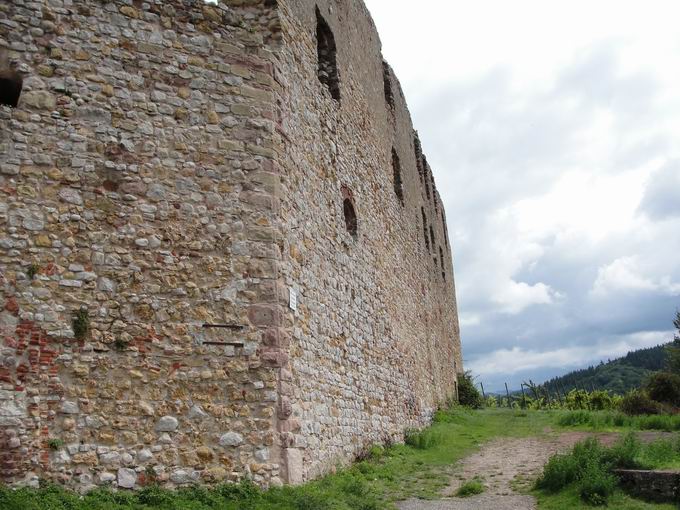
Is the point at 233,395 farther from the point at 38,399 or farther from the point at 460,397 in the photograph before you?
the point at 460,397

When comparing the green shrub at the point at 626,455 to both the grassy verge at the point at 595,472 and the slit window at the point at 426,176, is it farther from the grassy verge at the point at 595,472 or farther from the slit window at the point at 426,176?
the slit window at the point at 426,176

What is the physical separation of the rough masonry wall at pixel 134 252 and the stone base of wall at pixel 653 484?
464 cm

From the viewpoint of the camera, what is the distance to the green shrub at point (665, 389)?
18.3 meters

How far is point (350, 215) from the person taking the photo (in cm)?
1256

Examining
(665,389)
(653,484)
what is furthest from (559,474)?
(665,389)

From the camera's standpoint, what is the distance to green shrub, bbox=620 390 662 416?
1738 centimetres

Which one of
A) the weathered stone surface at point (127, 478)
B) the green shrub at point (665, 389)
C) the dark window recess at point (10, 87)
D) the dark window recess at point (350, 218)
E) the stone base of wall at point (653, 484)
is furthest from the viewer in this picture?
the green shrub at point (665, 389)

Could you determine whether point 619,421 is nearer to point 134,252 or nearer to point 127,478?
point 127,478

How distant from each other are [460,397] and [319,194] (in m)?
17.8

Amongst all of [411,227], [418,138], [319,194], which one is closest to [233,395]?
[319,194]

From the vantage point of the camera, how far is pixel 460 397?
25969mm

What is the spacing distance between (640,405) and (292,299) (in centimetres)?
1360

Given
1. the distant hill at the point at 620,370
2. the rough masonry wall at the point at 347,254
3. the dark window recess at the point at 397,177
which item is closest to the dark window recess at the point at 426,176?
the rough masonry wall at the point at 347,254

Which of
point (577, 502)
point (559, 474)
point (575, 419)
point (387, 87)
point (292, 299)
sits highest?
point (387, 87)
